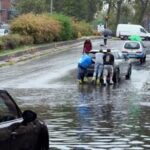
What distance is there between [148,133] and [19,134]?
20.4 feet

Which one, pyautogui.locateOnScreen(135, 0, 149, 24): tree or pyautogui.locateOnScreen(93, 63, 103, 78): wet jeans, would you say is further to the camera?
pyautogui.locateOnScreen(135, 0, 149, 24): tree

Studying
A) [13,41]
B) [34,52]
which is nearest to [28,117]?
[34,52]

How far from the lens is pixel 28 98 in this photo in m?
22.5

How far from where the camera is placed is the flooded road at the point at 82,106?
42.5 ft

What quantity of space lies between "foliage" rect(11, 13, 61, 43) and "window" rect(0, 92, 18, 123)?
44.6 m

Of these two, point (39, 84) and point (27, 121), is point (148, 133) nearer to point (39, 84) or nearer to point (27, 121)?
point (27, 121)

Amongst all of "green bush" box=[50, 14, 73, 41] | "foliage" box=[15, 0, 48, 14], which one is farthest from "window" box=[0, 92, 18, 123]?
"foliage" box=[15, 0, 48, 14]

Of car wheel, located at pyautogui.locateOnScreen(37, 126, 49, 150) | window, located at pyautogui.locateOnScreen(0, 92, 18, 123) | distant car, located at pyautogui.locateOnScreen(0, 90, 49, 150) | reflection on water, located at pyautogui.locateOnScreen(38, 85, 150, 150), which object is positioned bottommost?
reflection on water, located at pyautogui.locateOnScreen(38, 85, 150, 150)

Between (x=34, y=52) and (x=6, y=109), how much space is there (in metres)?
39.6

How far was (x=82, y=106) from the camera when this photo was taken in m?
20.0

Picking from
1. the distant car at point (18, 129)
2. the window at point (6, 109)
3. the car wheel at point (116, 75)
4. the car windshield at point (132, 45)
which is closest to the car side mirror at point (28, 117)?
the distant car at point (18, 129)

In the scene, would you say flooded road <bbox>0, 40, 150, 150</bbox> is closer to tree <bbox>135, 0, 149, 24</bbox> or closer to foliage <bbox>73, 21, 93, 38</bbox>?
foliage <bbox>73, 21, 93, 38</bbox>

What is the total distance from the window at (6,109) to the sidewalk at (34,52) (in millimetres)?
29888

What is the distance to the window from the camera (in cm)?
827
